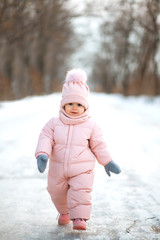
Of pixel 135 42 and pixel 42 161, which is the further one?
pixel 135 42

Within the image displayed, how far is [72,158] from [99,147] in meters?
0.24

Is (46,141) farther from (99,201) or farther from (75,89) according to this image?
(99,201)

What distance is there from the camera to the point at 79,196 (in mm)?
2465

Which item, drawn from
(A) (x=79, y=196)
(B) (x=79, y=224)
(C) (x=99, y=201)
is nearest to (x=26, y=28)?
(C) (x=99, y=201)

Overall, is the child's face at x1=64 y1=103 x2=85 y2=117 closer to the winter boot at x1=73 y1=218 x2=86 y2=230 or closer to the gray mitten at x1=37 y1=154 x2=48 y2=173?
A: the gray mitten at x1=37 y1=154 x2=48 y2=173

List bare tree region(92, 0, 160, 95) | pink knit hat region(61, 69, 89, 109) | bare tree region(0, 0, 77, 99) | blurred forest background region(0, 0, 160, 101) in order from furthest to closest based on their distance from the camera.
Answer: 1. bare tree region(92, 0, 160, 95)
2. blurred forest background region(0, 0, 160, 101)
3. bare tree region(0, 0, 77, 99)
4. pink knit hat region(61, 69, 89, 109)

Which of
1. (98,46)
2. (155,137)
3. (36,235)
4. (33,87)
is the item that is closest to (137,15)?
(33,87)

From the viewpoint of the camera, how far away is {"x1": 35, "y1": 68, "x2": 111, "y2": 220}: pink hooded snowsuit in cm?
248

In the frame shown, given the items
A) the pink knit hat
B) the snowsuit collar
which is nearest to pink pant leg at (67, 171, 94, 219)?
the snowsuit collar

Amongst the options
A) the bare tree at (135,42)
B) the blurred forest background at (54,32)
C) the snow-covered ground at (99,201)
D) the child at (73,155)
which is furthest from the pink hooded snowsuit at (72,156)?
the bare tree at (135,42)

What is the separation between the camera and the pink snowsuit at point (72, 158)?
248cm

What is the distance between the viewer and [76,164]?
251 centimetres

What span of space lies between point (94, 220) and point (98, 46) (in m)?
51.6

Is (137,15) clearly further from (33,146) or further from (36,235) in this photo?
(36,235)
